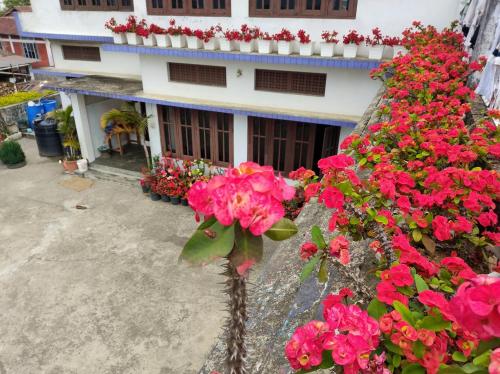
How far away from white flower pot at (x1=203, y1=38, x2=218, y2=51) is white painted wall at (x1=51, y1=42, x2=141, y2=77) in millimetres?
4860

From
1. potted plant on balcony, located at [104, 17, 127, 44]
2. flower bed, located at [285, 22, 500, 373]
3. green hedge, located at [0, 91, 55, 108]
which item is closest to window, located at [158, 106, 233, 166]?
potted plant on balcony, located at [104, 17, 127, 44]

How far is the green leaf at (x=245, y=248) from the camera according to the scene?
994 millimetres

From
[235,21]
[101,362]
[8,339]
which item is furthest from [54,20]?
[101,362]

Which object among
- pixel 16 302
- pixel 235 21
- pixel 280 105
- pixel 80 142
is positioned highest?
pixel 235 21

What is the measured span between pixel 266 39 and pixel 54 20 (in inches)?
359

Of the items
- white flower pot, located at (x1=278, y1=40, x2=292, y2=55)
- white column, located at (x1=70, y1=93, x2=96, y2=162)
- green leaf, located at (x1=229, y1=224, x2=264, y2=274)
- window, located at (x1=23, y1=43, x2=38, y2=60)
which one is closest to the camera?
green leaf, located at (x1=229, y1=224, x2=264, y2=274)

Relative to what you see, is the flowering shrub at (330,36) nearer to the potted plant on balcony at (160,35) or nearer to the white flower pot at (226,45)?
A: the white flower pot at (226,45)

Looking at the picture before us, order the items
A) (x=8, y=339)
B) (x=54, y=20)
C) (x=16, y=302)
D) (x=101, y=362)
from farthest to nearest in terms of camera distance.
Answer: (x=54, y=20), (x=16, y=302), (x=8, y=339), (x=101, y=362)

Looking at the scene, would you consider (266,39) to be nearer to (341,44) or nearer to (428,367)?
(341,44)

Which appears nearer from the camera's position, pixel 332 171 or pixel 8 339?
pixel 332 171

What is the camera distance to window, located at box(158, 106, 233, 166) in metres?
11.4

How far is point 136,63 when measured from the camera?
13.6 metres

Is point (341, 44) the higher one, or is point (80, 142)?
point (341, 44)

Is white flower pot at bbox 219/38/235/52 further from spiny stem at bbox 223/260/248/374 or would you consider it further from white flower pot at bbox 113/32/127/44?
spiny stem at bbox 223/260/248/374
